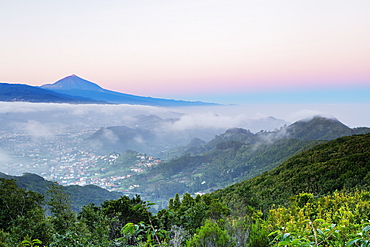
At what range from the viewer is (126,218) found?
15094 mm

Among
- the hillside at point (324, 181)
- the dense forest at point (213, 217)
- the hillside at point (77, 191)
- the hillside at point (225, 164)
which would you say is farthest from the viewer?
the hillside at point (225, 164)

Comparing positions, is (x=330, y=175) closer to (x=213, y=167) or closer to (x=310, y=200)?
(x=310, y=200)

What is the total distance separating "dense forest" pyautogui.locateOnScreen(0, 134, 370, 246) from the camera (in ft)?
8.36

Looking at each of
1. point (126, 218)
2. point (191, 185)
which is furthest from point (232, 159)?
point (126, 218)

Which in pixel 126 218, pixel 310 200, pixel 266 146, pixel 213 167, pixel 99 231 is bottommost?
pixel 213 167

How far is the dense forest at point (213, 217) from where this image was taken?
2.55m

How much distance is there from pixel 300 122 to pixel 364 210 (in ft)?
668

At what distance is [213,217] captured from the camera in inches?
412

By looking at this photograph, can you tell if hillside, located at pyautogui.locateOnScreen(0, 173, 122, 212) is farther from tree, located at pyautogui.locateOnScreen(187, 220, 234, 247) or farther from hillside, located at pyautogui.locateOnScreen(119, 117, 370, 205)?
tree, located at pyautogui.locateOnScreen(187, 220, 234, 247)

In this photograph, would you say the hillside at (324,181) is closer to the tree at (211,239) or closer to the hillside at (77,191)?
the tree at (211,239)

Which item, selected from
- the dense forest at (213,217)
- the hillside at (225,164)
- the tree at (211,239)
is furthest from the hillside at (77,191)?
the tree at (211,239)

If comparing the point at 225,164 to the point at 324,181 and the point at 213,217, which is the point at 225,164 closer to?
the point at 324,181

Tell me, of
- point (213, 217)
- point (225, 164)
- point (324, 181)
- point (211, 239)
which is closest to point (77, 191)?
point (324, 181)

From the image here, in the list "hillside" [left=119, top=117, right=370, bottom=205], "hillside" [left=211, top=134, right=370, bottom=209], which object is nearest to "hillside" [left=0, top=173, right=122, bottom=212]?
"hillside" [left=119, top=117, right=370, bottom=205]
